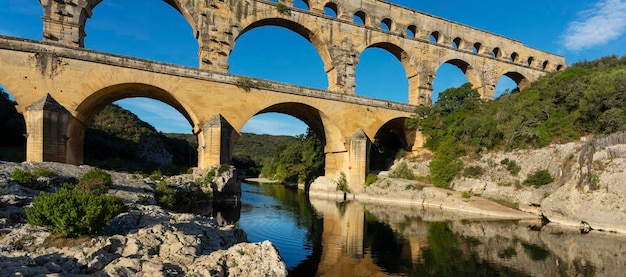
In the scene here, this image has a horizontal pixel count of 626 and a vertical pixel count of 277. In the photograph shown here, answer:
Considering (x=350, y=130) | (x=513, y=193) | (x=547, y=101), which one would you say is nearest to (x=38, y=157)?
(x=350, y=130)

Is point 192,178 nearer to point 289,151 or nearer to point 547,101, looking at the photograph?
point 547,101

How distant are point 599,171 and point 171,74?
23.4 metres

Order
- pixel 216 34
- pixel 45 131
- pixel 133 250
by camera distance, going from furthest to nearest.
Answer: pixel 216 34, pixel 45 131, pixel 133 250

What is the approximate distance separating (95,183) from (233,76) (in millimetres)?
13219

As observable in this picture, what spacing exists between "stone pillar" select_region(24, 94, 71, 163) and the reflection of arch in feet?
44.6

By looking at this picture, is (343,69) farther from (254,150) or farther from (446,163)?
(254,150)

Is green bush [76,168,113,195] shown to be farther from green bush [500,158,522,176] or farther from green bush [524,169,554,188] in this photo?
green bush [500,158,522,176]

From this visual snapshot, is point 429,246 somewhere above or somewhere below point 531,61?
below

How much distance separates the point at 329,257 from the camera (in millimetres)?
10297

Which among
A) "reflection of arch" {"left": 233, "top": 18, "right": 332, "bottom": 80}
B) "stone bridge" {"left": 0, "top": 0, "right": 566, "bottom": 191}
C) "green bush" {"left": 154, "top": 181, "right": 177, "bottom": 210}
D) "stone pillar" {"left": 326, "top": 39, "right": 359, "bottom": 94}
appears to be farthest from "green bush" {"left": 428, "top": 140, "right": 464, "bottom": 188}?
"green bush" {"left": 154, "top": 181, "right": 177, "bottom": 210}

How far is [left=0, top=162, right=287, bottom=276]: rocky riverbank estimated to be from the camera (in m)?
5.50

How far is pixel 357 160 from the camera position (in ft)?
90.0

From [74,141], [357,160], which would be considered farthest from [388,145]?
[74,141]

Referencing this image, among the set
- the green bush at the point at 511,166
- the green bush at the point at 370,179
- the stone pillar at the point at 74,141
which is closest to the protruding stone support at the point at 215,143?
the stone pillar at the point at 74,141
